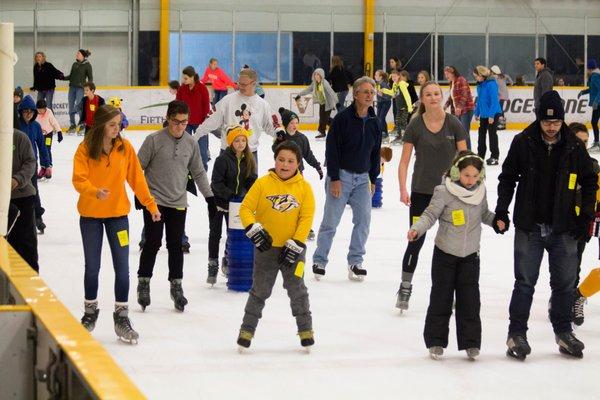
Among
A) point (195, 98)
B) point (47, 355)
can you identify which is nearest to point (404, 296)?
point (47, 355)

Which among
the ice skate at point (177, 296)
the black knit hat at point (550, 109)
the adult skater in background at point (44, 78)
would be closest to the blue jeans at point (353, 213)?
the ice skate at point (177, 296)

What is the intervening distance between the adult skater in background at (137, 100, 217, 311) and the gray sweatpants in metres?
1.33

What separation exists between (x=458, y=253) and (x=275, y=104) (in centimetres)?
2156

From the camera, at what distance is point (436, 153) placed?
8734 millimetres

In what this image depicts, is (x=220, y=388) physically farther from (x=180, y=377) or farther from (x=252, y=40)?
(x=252, y=40)

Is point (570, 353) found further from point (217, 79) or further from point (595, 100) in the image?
point (217, 79)

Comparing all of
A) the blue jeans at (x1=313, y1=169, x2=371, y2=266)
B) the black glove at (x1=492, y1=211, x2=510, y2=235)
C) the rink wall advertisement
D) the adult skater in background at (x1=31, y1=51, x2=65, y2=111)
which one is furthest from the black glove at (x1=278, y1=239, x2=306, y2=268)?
the adult skater in background at (x1=31, y1=51, x2=65, y2=111)

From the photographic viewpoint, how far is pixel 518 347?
7320mm

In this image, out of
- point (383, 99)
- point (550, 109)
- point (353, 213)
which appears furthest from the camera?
point (383, 99)

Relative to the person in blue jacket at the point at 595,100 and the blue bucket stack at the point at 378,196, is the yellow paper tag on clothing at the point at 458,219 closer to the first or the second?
the blue bucket stack at the point at 378,196

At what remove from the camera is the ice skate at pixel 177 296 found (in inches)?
342

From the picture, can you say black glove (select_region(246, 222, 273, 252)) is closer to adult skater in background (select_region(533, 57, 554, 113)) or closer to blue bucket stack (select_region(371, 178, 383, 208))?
blue bucket stack (select_region(371, 178, 383, 208))

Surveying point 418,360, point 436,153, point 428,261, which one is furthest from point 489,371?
point 428,261

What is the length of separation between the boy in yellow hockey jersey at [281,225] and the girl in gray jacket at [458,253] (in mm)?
662
